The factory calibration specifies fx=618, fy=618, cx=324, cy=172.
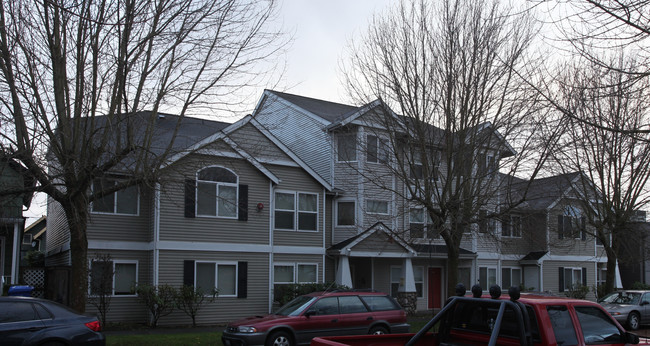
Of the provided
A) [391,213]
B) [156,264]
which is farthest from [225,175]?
[391,213]

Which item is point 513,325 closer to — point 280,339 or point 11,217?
point 280,339

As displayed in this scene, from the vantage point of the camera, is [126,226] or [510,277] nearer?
[126,226]

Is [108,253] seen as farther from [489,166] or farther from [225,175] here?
[489,166]

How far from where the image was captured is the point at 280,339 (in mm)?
13555

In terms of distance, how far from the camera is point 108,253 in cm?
2005

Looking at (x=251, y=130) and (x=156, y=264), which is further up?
(x=251, y=130)

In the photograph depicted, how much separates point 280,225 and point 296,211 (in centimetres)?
88

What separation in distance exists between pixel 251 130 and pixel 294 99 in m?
6.88

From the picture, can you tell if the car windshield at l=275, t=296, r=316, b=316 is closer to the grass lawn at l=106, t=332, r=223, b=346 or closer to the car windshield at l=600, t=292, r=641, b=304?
the grass lawn at l=106, t=332, r=223, b=346

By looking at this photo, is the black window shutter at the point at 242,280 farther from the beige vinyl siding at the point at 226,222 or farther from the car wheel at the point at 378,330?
the car wheel at the point at 378,330

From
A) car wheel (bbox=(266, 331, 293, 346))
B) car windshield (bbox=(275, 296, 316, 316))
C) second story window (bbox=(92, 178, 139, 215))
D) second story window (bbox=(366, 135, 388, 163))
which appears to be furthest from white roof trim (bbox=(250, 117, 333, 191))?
car wheel (bbox=(266, 331, 293, 346))

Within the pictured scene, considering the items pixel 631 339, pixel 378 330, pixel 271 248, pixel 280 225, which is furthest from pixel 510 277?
pixel 631 339

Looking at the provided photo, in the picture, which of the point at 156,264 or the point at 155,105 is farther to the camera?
the point at 156,264

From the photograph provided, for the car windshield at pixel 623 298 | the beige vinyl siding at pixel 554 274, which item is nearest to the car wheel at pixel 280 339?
the car windshield at pixel 623 298
